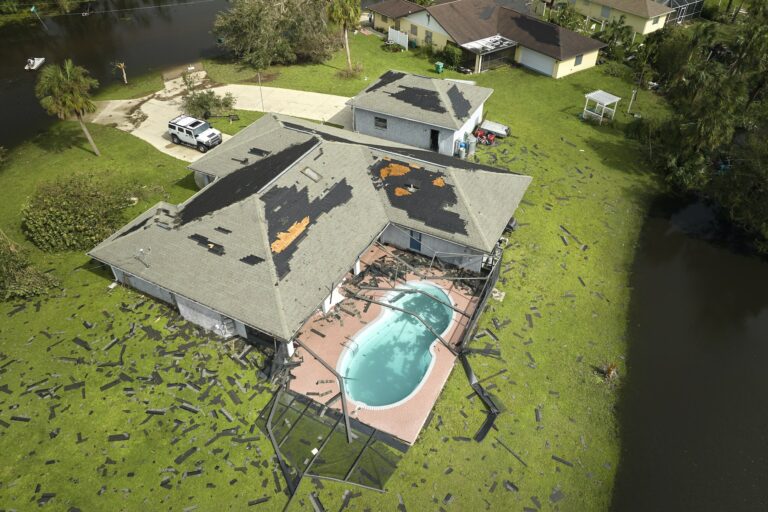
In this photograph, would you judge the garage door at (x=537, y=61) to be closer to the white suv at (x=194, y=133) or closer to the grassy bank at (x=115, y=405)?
the white suv at (x=194, y=133)

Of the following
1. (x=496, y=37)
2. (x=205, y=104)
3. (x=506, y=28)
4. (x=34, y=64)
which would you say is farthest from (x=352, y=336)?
(x=34, y=64)

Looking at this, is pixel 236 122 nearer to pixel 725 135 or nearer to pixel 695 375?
pixel 725 135

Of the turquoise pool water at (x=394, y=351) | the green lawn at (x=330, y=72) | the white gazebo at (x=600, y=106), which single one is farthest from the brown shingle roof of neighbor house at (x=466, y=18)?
the turquoise pool water at (x=394, y=351)

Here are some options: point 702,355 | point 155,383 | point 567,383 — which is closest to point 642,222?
point 702,355

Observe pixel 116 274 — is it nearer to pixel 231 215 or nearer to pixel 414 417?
pixel 231 215

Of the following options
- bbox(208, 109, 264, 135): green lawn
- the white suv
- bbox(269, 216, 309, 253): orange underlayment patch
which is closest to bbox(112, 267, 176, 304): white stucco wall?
bbox(269, 216, 309, 253): orange underlayment patch

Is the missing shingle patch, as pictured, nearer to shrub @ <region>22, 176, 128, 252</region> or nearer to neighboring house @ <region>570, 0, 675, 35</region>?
shrub @ <region>22, 176, 128, 252</region>
